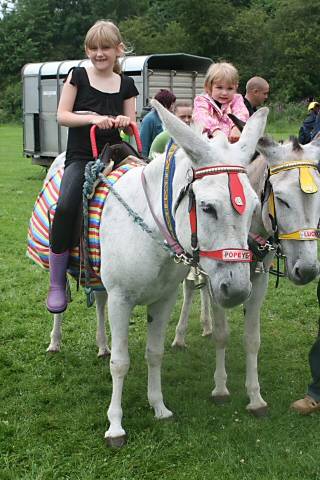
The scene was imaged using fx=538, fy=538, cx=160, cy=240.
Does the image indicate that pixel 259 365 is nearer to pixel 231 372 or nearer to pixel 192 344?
pixel 231 372

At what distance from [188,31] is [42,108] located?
38652 millimetres

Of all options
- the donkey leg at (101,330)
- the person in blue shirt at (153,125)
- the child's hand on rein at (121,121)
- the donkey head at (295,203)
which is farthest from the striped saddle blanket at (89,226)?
the person in blue shirt at (153,125)

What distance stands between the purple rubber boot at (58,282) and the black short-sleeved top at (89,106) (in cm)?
74

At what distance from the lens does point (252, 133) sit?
295 centimetres

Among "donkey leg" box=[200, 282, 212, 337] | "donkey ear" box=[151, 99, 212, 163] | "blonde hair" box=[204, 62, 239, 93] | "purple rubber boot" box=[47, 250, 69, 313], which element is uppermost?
"blonde hair" box=[204, 62, 239, 93]

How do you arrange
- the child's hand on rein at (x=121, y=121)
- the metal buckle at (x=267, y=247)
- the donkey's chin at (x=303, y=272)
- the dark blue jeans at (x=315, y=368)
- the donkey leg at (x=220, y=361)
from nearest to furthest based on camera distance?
1. the donkey's chin at (x=303, y=272)
2. the metal buckle at (x=267, y=247)
3. the child's hand on rein at (x=121, y=121)
4. the dark blue jeans at (x=315, y=368)
5. the donkey leg at (x=220, y=361)

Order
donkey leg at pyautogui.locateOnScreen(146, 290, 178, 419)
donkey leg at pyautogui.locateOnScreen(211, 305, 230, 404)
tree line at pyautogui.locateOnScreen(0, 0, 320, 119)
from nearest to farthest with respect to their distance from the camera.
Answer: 1. donkey leg at pyautogui.locateOnScreen(146, 290, 178, 419)
2. donkey leg at pyautogui.locateOnScreen(211, 305, 230, 404)
3. tree line at pyautogui.locateOnScreen(0, 0, 320, 119)

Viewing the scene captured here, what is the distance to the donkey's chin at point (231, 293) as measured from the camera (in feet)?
8.67

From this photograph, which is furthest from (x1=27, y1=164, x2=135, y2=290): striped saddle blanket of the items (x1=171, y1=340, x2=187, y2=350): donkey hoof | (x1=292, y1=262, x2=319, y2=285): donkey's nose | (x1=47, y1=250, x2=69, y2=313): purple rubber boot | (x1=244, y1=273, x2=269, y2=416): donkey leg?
(x1=171, y1=340, x2=187, y2=350): donkey hoof

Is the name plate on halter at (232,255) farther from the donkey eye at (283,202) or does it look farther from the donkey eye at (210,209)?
the donkey eye at (283,202)

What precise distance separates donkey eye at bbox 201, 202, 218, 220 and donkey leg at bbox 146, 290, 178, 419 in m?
1.33

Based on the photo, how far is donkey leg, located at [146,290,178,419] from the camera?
12.8ft

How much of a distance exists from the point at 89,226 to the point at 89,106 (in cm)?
89

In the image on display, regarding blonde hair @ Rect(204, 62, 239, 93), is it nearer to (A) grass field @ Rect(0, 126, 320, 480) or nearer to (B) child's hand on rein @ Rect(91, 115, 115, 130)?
(B) child's hand on rein @ Rect(91, 115, 115, 130)
